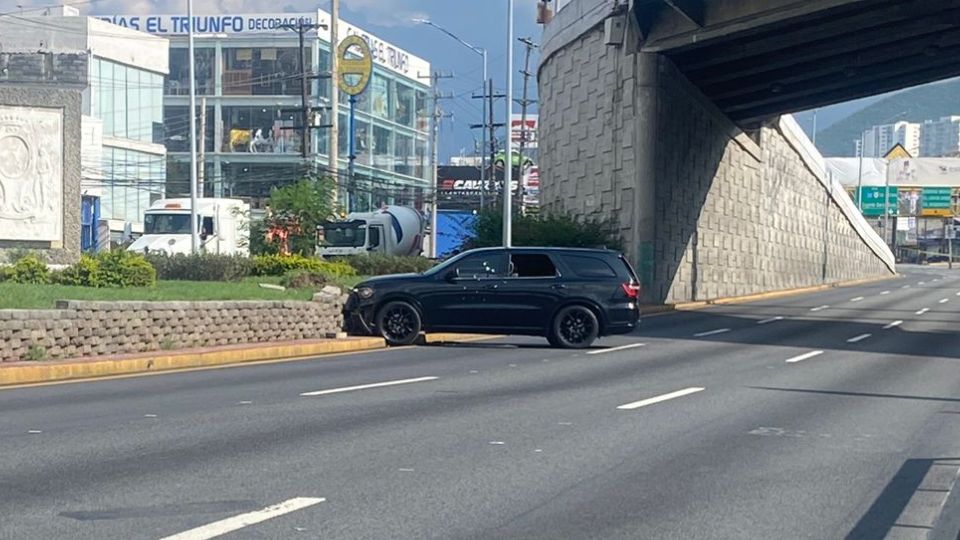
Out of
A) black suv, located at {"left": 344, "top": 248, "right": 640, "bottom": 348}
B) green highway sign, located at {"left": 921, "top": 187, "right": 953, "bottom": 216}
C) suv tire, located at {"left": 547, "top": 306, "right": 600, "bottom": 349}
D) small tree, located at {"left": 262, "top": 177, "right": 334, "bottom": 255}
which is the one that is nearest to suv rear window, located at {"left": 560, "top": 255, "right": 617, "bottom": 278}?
black suv, located at {"left": 344, "top": 248, "right": 640, "bottom": 348}

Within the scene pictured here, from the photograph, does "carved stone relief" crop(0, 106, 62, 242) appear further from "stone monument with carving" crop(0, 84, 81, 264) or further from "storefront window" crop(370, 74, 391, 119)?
"storefront window" crop(370, 74, 391, 119)

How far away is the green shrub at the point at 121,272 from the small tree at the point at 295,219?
19541mm

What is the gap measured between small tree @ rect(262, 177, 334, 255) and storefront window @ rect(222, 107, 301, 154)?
35.8m

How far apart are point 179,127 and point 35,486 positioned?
250 ft

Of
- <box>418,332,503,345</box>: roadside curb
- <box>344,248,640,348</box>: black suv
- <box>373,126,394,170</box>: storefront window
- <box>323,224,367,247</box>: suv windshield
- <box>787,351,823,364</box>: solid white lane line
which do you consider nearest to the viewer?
<box>787,351,823,364</box>: solid white lane line

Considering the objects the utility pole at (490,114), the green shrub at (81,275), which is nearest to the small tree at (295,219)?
the green shrub at (81,275)

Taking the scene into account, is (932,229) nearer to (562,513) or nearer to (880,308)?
(880,308)

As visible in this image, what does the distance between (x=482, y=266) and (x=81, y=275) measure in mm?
7457

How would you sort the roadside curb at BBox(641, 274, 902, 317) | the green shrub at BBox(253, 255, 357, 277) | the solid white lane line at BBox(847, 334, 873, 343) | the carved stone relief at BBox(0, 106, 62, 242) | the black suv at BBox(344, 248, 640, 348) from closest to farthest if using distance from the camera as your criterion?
the black suv at BBox(344, 248, 640, 348) → the carved stone relief at BBox(0, 106, 62, 242) → the solid white lane line at BBox(847, 334, 873, 343) → the green shrub at BBox(253, 255, 357, 277) → the roadside curb at BBox(641, 274, 902, 317)

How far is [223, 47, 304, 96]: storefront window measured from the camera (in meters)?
79.2

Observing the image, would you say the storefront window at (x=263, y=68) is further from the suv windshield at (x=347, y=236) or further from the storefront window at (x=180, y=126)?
the suv windshield at (x=347, y=236)

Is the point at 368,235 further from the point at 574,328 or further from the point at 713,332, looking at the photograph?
the point at 574,328

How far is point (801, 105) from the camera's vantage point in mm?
48281

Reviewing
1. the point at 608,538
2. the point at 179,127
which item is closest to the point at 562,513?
the point at 608,538
